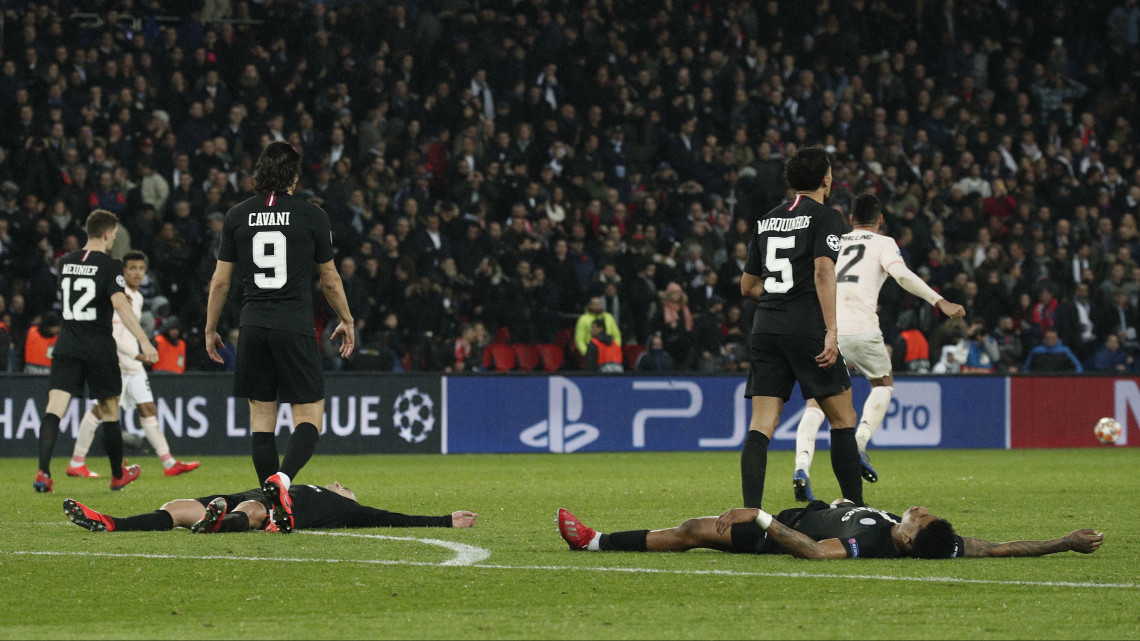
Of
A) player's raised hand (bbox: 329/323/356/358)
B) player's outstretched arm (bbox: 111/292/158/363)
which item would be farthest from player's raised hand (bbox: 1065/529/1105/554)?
player's outstretched arm (bbox: 111/292/158/363)

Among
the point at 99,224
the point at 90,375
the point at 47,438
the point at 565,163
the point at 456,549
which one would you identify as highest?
the point at 565,163

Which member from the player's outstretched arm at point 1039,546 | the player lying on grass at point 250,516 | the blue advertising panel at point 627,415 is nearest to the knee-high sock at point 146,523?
the player lying on grass at point 250,516

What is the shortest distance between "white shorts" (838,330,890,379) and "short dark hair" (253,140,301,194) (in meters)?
4.63

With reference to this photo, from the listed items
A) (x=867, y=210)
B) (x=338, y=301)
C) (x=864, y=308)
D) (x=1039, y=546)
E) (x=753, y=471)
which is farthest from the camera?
(x=864, y=308)

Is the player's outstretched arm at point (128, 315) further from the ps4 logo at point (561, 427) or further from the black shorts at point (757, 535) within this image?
the ps4 logo at point (561, 427)

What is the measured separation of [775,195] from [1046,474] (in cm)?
892

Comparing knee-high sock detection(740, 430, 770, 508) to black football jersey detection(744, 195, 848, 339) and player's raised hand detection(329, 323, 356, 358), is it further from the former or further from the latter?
player's raised hand detection(329, 323, 356, 358)

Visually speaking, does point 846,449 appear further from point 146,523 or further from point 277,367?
point 146,523

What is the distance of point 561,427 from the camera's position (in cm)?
1931

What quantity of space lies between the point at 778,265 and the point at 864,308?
3254 millimetres

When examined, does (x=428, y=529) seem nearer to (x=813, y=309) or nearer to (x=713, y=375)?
(x=813, y=309)

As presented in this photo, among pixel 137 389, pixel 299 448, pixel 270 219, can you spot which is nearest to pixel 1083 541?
pixel 299 448

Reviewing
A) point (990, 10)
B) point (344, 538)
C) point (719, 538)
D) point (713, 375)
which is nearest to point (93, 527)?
point (344, 538)

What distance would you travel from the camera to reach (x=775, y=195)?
23094 mm
